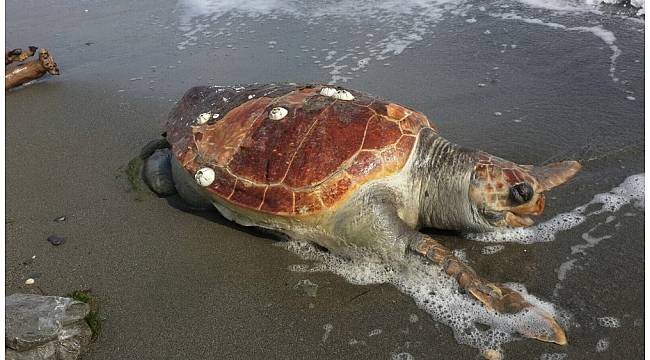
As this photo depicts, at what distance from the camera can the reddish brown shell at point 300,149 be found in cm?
289

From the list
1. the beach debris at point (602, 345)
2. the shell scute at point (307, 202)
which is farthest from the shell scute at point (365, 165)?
the beach debris at point (602, 345)

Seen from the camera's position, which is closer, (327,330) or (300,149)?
(327,330)

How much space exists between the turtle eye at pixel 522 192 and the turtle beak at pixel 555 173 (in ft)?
1.26

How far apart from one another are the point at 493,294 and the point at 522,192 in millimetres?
629

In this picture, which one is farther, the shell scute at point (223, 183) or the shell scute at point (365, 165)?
the shell scute at point (223, 183)

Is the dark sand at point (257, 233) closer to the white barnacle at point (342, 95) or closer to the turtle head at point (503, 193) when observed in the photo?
the turtle head at point (503, 193)

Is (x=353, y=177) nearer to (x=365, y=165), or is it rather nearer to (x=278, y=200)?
(x=365, y=165)

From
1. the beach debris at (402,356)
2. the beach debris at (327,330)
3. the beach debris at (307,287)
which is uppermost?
the beach debris at (402,356)

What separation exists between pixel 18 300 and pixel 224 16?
6717 millimetres

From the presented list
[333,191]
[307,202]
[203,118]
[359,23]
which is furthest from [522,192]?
[359,23]

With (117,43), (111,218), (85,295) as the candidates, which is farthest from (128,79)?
(85,295)

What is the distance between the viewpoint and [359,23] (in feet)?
23.9

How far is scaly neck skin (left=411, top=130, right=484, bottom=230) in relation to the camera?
117 inches

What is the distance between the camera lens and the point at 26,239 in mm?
3281
